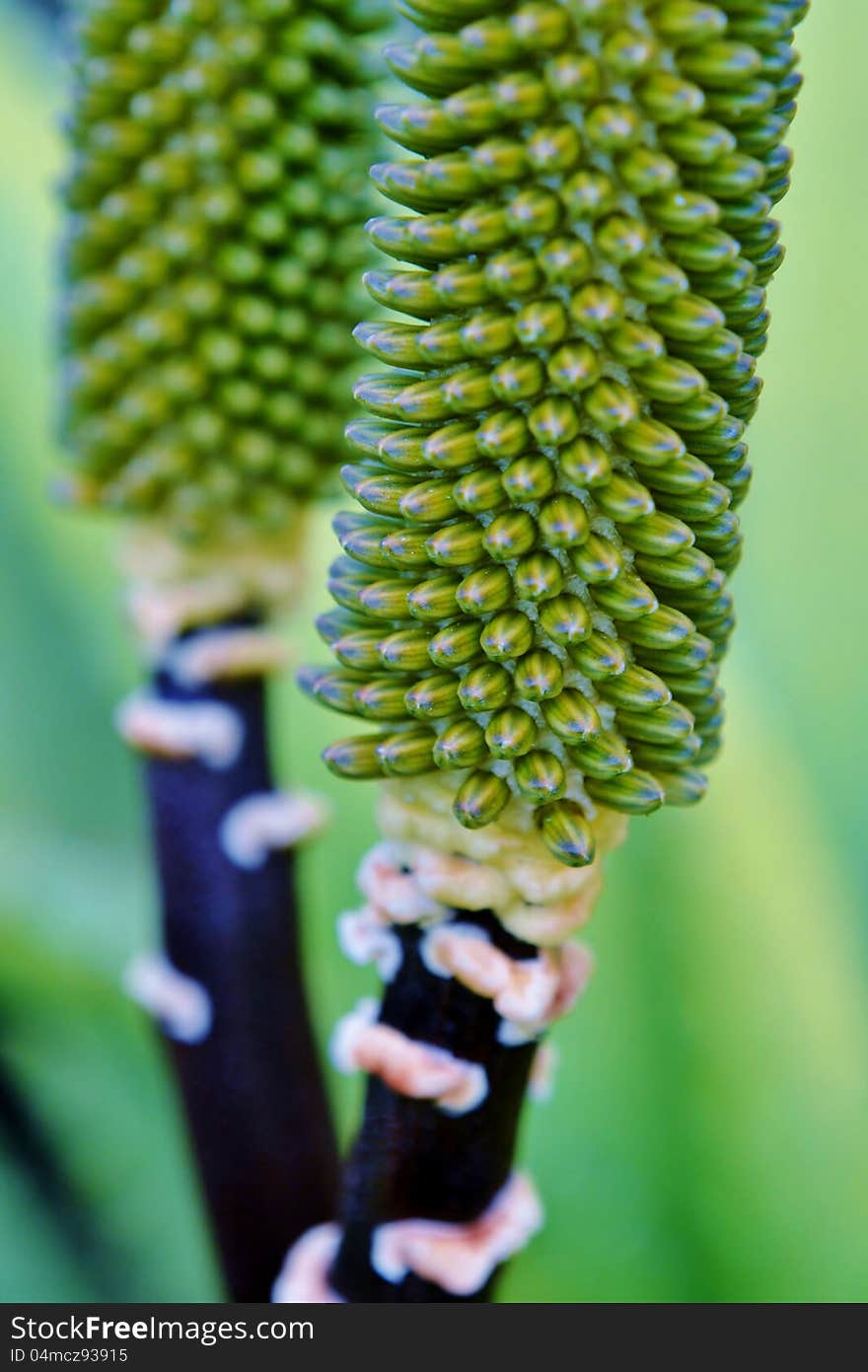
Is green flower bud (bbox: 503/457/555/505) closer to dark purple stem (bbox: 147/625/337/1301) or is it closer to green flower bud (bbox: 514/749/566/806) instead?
green flower bud (bbox: 514/749/566/806)

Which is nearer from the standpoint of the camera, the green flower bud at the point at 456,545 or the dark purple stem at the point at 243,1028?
the green flower bud at the point at 456,545

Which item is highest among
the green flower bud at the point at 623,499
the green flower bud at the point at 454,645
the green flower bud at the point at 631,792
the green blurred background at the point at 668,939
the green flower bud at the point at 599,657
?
the green flower bud at the point at 623,499

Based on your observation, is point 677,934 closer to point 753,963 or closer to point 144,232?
point 753,963

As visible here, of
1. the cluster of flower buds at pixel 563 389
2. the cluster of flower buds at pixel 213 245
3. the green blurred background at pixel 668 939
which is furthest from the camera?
the green blurred background at pixel 668 939

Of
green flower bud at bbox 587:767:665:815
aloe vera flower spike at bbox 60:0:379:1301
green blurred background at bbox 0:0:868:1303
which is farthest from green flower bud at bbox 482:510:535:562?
green blurred background at bbox 0:0:868:1303

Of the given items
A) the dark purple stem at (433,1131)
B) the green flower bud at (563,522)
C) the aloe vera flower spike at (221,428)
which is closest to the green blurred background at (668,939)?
the aloe vera flower spike at (221,428)

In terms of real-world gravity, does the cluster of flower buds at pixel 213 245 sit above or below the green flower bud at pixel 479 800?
above

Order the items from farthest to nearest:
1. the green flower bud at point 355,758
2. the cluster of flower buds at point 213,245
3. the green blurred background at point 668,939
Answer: the green blurred background at point 668,939 → the cluster of flower buds at point 213,245 → the green flower bud at point 355,758

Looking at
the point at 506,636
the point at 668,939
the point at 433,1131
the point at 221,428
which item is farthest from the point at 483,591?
the point at 668,939

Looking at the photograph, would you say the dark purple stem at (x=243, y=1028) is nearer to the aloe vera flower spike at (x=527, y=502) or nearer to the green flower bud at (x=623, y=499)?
the aloe vera flower spike at (x=527, y=502)
